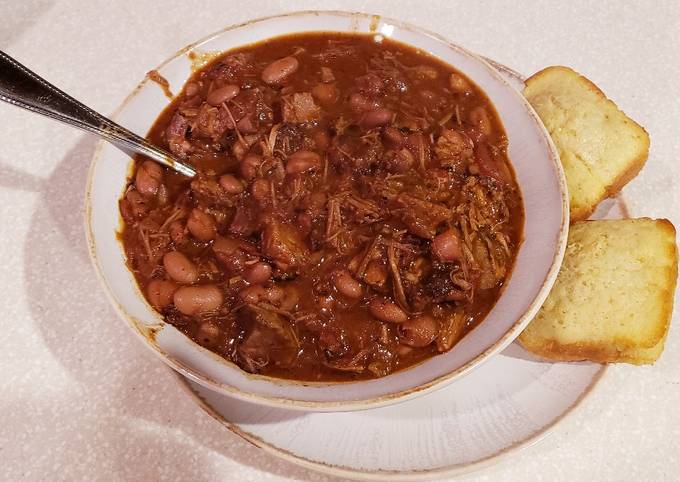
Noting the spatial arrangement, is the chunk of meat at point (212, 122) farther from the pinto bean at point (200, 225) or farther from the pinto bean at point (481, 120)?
the pinto bean at point (481, 120)

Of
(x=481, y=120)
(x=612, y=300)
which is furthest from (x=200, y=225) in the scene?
(x=612, y=300)

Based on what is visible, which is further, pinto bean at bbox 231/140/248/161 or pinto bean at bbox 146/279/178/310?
pinto bean at bbox 231/140/248/161

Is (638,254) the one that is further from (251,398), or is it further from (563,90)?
(251,398)

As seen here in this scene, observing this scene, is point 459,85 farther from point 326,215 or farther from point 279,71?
point 326,215

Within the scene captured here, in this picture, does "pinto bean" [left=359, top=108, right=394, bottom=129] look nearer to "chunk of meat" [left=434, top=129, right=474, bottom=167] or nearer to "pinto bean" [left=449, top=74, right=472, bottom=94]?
"chunk of meat" [left=434, top=129, right=474, bottom=167]

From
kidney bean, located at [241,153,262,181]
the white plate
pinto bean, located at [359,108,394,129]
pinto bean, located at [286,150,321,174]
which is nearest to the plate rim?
the white plate

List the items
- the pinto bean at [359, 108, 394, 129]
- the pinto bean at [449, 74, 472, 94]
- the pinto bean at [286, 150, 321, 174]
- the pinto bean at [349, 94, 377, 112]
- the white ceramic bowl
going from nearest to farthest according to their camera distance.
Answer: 1. the white ceramic bowl
2. the pinto bean at [286, 150, 321, 174]
3. the pinto bean at [359, 108, 394, 129]
4. the pinto bean at [349, 94, 377, 112]
5. the pinto bean at [449, 74, 472, 94]

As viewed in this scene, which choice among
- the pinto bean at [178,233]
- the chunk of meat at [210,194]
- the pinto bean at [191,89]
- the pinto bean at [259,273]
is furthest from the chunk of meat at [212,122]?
the pinto bean at [259,273]
